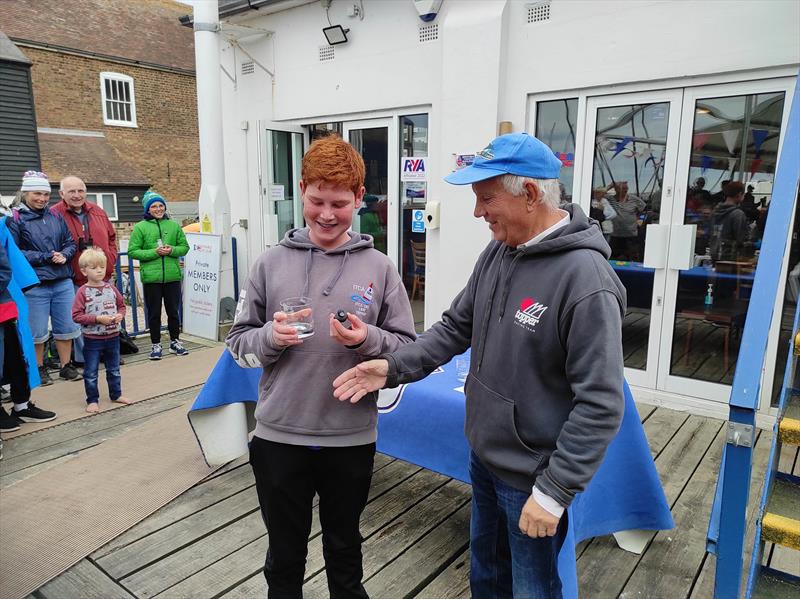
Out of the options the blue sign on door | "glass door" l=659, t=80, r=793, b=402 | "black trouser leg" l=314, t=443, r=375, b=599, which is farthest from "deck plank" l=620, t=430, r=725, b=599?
the blue sign on door

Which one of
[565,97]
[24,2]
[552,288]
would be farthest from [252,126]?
[24,2]

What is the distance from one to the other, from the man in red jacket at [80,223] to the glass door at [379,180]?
261 cm

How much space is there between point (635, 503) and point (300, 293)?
1905 millimetres

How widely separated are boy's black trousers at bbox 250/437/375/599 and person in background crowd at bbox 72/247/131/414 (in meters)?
2.98

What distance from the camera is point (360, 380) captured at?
5.47 ft

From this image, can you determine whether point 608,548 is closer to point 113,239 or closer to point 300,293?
point 300,293

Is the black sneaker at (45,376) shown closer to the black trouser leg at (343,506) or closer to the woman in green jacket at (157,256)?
the woman in green jacket at (157,256)

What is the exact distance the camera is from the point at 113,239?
18.4 feet

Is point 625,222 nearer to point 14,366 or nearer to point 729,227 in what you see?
point 729,227

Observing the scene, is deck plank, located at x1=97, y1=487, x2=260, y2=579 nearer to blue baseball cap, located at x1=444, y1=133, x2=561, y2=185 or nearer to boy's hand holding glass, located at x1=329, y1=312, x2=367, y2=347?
boy's hand holding glass, located at x1=329, y1=312, x2=367, y2=347

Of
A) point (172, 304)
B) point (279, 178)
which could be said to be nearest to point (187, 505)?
point (172, 304)

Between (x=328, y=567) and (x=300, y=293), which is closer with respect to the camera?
(x=300, y=293)

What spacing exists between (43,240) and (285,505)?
426 centimetres

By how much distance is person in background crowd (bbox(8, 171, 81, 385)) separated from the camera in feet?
15.6
